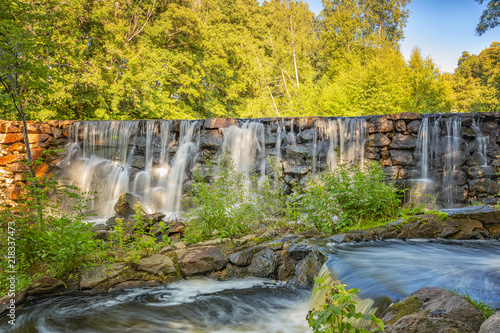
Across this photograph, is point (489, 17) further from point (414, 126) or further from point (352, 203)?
point (352, 203)

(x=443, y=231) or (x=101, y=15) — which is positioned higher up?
(x=101, y=15)

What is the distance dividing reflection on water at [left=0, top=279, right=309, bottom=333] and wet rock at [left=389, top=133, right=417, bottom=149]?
836 cm

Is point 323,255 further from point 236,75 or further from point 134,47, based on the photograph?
point 236,75

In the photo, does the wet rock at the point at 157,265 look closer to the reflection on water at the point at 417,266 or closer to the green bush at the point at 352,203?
the reflection on water at the point at 417,266

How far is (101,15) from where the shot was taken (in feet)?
56.4

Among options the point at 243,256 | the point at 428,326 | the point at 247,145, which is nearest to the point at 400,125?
the point at 247,145

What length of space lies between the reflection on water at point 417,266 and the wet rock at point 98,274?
312cm

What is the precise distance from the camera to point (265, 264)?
15.4 ft

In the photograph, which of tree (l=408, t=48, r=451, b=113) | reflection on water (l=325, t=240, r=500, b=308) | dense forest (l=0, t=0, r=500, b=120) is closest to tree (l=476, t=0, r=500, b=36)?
dense forest (l=0, t=0, r=500, b=120)

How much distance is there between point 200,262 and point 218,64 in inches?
822

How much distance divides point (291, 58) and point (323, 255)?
2503cm

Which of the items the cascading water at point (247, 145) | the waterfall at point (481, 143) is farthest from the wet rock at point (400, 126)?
the cascading water at point (247, 145)

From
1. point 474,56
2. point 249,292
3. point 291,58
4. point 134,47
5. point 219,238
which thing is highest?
point 474,56

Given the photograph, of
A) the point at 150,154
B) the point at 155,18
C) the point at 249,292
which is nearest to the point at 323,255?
the point at 249,292
